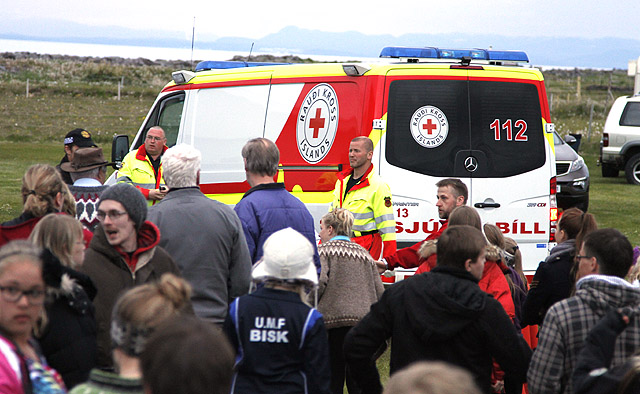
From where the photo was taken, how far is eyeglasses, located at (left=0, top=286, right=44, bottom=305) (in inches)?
114

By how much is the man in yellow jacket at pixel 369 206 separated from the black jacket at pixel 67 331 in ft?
10.9

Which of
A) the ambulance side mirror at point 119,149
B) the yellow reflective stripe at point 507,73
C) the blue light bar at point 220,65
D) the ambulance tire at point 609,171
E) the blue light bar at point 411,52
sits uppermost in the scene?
the blue light bar at point 411,52

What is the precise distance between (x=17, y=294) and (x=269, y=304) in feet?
3.90

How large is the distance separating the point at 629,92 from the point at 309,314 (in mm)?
51139

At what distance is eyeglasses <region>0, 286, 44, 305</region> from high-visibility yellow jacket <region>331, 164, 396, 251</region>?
12.6 ft

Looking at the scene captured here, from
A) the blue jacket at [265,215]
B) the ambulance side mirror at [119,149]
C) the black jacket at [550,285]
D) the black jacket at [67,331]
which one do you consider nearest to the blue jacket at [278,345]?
the black jacket at [67,331]

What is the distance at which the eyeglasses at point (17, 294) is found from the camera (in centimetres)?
288

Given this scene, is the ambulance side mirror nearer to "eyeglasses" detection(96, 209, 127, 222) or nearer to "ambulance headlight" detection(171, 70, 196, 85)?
"ambulance headlight" detection(171, 70, 196, 85)

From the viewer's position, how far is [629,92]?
5059 centimetres

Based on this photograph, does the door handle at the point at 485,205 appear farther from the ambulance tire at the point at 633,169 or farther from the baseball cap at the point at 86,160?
the ambulance tire at the point at 633,169

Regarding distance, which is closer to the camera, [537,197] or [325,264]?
[325,264]

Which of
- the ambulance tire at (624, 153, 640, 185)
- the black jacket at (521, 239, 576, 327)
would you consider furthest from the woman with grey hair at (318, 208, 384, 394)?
the ambulance tire at (624, 153, 640, 185)

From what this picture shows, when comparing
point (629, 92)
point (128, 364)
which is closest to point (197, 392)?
point (128, 364)

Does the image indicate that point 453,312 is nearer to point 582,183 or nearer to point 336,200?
point 336,200
